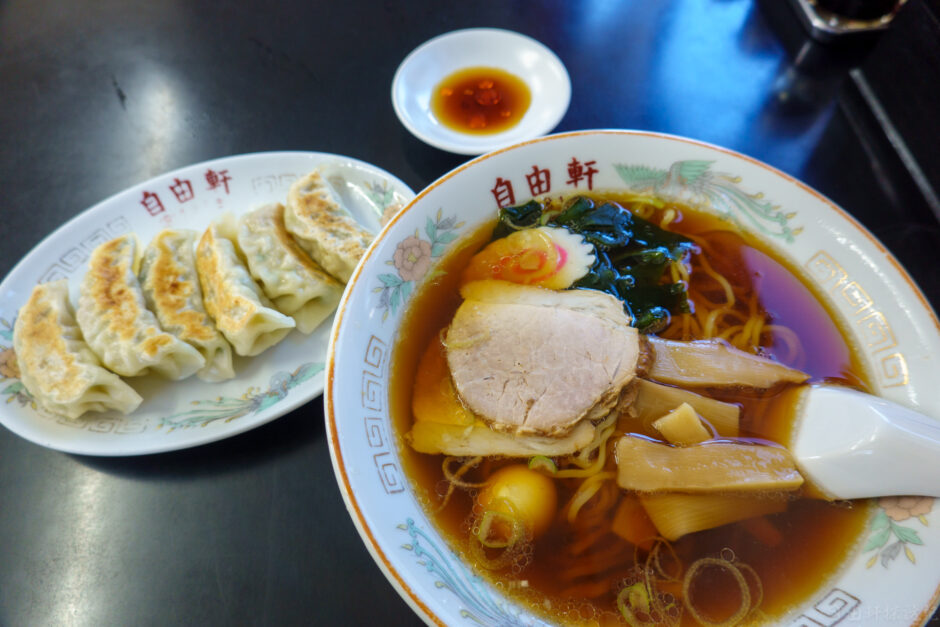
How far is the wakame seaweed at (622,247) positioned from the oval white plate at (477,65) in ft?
2.43

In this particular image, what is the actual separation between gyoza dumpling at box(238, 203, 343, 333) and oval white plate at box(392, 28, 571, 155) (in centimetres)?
78

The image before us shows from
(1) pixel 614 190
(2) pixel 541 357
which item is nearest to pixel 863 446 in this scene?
(2) pixel 541 357

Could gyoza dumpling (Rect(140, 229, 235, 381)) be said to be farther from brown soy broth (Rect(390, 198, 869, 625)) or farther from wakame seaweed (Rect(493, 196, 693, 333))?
wakame seaweed (Rect(493, 196, 693, 333))

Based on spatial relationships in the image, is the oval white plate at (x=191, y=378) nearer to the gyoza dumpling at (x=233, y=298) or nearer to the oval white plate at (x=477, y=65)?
the gyoza dumpling at (x=233, y=298)

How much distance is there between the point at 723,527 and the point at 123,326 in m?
1.95

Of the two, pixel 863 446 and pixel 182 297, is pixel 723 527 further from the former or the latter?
pixel 182 297

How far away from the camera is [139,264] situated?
2.05 m

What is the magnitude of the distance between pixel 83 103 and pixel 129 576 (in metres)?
2.48

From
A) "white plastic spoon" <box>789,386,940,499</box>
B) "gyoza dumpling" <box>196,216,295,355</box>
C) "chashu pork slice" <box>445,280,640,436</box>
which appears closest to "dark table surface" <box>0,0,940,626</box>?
"gyoza dumpling" <box>196,216,295,355</box>

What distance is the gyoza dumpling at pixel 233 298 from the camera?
1.83 meters

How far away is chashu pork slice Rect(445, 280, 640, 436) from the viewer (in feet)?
4.65

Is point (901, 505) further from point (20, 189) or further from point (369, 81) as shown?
point (20, 189)

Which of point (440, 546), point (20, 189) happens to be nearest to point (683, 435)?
point (440, 546)

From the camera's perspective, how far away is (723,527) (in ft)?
4.49
